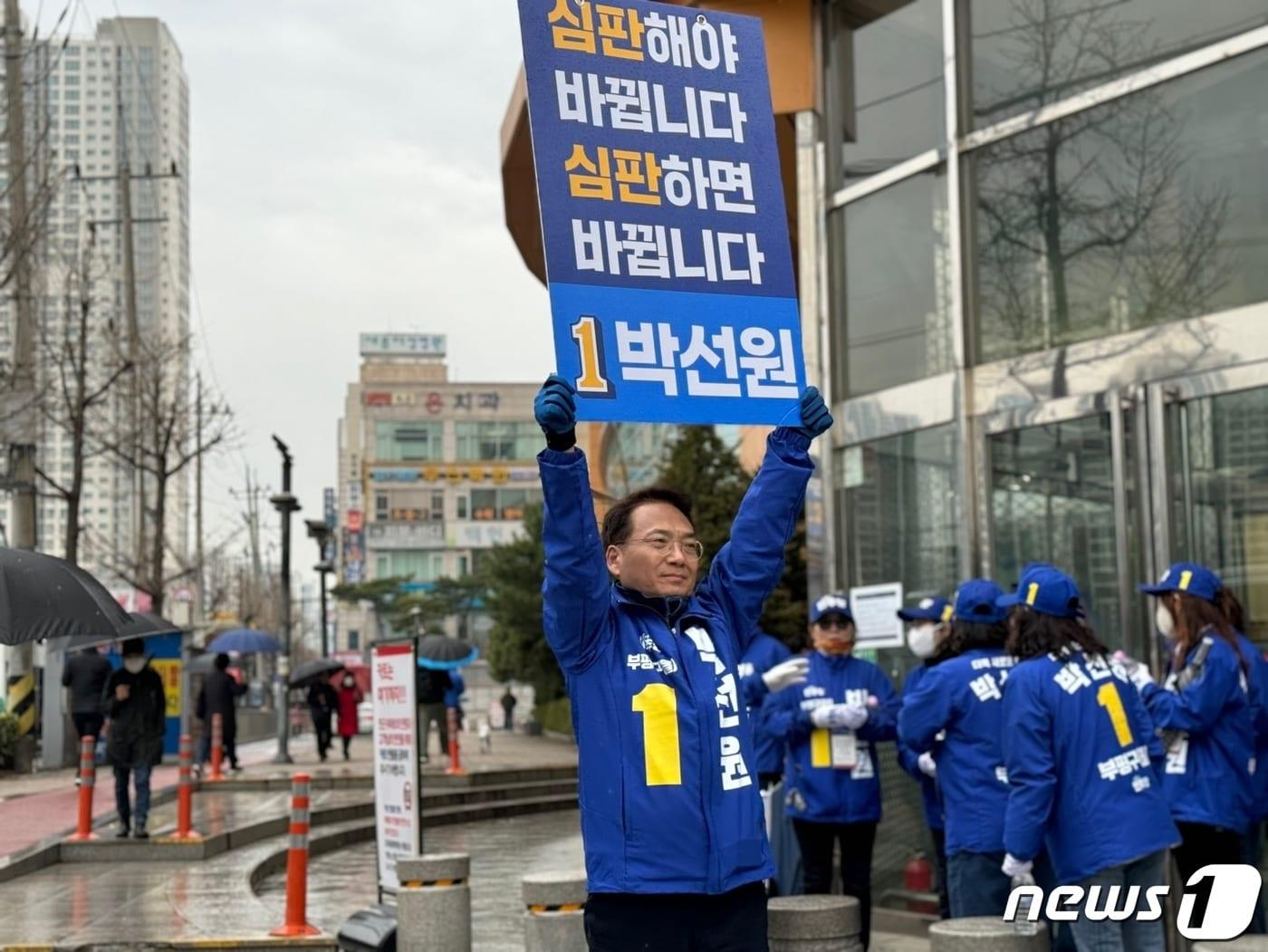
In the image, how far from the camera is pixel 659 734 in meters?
4.14

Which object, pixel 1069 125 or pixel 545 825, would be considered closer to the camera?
pixel 1069 125

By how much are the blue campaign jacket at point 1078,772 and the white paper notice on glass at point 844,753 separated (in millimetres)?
2704

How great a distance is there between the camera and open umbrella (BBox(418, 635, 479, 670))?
28.1m

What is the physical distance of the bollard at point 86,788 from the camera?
572 inches

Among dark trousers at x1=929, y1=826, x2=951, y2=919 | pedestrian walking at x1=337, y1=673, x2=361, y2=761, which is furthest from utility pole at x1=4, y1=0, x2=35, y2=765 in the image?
dark trousers at x1=929, y1=826, x2=951, y2=919

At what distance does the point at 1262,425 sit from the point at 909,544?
288cm

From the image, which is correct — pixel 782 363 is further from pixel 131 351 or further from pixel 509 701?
pixel 509 701

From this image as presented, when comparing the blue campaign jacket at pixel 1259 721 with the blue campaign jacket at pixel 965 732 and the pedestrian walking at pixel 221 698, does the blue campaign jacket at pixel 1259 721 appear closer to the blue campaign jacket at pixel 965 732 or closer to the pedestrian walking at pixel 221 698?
the blue campaign jacket at pixel 965 732

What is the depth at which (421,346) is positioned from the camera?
138 meters

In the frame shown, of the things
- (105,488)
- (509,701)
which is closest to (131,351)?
(509,701)

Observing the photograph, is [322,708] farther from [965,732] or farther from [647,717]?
[647,717]

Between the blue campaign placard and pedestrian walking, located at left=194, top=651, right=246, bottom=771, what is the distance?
2054 centimetres

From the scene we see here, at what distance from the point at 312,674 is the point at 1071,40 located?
21.1 metres

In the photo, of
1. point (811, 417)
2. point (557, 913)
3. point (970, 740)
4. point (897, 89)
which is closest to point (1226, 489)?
point (970, 740)
